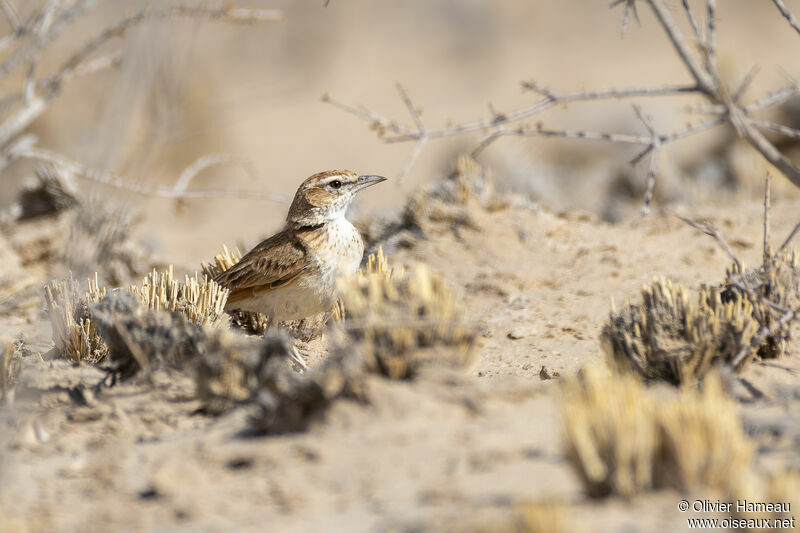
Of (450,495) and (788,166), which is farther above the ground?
(788,166)

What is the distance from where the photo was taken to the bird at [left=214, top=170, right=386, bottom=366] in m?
5.90

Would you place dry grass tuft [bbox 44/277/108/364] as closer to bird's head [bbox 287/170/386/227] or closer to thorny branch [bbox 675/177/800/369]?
bird's head [bbox 287/170/386/227]

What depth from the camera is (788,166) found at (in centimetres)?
482

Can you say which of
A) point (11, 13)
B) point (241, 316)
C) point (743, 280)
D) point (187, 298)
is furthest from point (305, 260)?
point (11, 13)

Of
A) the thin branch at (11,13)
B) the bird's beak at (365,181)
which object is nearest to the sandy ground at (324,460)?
the bird's beak at (365,181)

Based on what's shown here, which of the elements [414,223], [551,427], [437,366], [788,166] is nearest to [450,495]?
[551,427]

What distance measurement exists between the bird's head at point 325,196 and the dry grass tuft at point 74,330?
A: 167 centimetres

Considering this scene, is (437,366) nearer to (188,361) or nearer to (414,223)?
(188,361)

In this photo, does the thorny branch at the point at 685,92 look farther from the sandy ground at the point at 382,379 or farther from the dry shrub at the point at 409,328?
the sandy ground at the point at 382,379

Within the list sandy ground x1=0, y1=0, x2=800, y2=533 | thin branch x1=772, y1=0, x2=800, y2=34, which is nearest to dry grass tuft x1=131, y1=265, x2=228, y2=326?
sandy ground x1=0, y1=0, x2=800, y2=533

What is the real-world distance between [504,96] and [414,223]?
1484 cm

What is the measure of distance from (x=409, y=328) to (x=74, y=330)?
275cm

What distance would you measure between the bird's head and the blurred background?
Result: 1.92 meters

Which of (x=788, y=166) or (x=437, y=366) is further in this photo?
(x=788, y=166)
